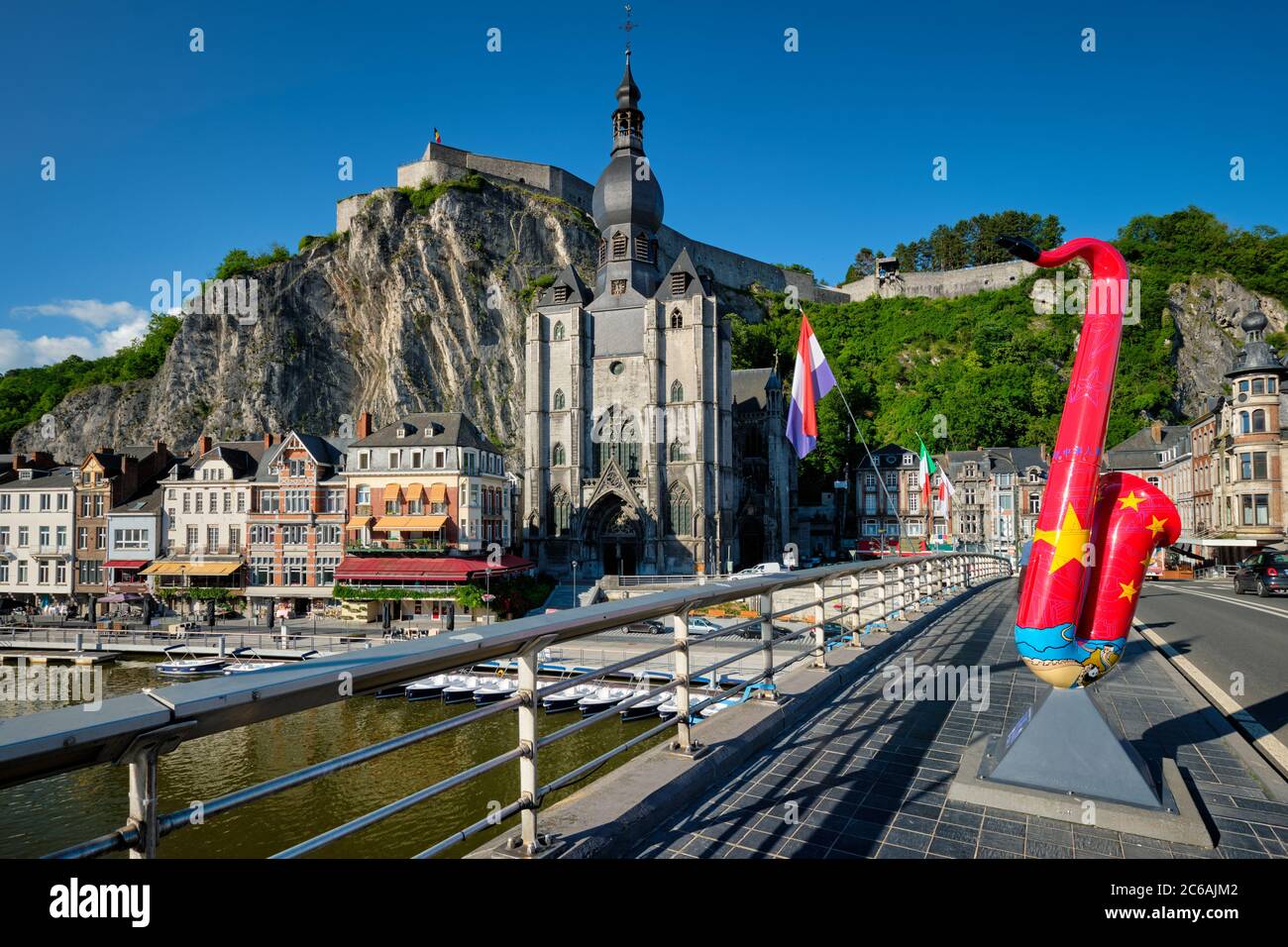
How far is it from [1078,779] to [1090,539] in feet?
4.91

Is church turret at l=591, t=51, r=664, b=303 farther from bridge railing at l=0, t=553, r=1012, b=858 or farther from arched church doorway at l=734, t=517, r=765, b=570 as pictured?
bridge railing at l=0, t=553, r=1012, b=858

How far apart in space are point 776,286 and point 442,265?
56.5 metres

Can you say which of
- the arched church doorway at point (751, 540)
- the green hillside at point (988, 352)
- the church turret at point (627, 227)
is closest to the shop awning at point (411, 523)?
the church turret at point (627, 227)

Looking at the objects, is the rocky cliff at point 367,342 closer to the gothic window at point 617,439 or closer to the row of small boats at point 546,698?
the gothic window at point 617,439

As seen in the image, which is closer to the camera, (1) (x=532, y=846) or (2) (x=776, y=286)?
(1) (x=532, y=846)

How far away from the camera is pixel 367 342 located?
250ft

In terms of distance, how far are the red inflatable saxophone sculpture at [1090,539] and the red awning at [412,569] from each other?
3600cm

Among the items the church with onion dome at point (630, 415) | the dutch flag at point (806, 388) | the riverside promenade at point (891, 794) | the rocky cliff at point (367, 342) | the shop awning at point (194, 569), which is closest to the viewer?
the riverside promenade at point (891, 794)

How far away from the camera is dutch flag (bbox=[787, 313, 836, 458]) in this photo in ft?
66.2

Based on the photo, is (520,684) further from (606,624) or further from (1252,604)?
(1252,604)

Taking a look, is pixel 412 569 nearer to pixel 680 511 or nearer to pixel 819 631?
pixel 680 511

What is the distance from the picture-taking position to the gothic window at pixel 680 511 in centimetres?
4916

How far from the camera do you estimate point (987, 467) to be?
68438 mm
